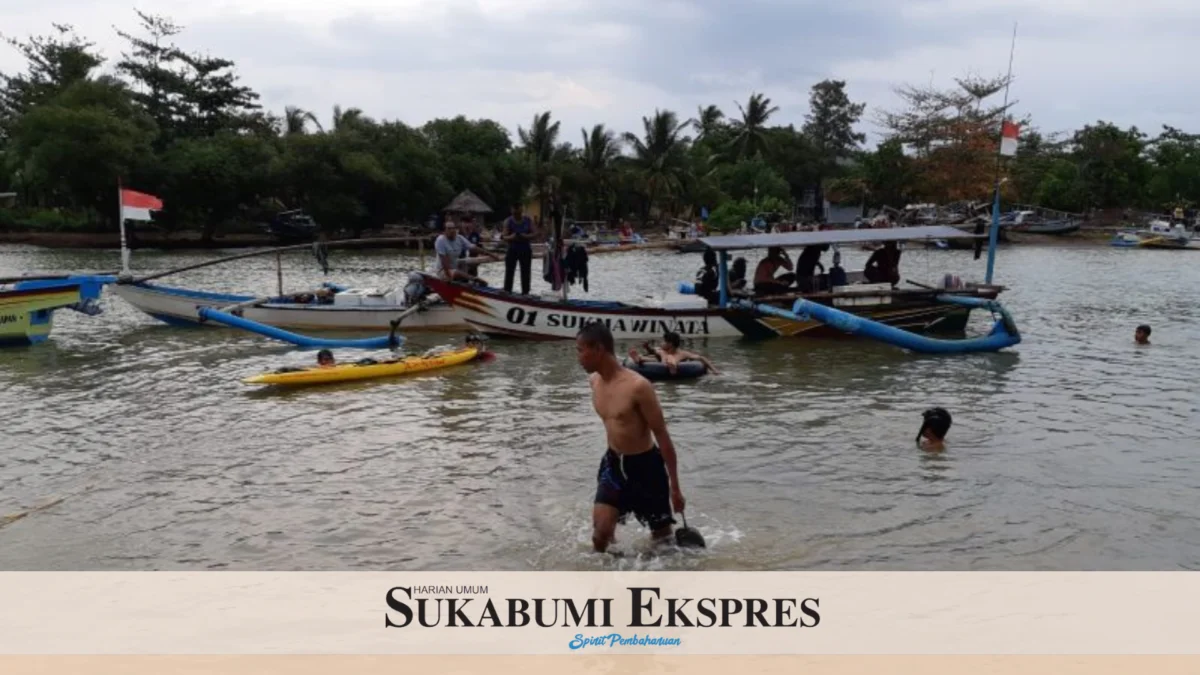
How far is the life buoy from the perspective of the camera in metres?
13.3

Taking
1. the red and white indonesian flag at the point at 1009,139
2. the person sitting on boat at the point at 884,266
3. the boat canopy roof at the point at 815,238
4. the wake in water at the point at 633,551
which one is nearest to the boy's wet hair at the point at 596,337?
the wake in water at the point at 633,551

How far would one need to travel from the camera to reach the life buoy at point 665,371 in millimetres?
13266

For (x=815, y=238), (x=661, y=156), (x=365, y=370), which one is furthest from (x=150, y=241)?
(x=815, y=238)

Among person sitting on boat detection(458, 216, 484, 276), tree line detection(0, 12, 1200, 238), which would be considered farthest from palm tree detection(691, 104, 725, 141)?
person sitting on boat detection(458, 216, 484, 276)

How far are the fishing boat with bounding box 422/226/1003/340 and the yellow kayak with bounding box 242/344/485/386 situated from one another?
6.18 ft

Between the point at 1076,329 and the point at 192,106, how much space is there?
54.7 meters

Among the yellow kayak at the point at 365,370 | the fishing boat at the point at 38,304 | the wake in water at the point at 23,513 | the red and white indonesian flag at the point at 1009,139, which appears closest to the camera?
the wake in water at the point at 23,513

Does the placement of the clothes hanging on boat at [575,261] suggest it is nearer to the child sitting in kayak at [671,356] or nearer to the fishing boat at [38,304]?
the child sitting in kayak at [671,356]

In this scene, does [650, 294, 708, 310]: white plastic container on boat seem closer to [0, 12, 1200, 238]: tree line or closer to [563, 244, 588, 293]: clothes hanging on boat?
[563, 244, 588, 293]: clothes hanging on boat

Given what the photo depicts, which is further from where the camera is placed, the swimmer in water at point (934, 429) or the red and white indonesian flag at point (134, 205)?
the red and white indonesian flag at point (134, 205)

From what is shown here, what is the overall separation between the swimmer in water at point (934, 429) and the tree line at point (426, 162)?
42.5m

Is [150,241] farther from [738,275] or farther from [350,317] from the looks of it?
[738,275]

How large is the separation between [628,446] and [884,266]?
14.0 meters
